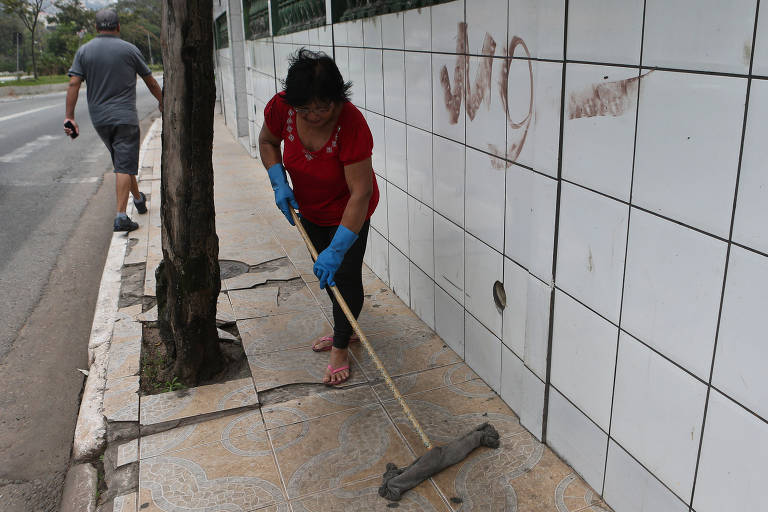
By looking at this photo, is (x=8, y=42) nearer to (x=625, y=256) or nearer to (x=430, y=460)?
(x=430, y=460)

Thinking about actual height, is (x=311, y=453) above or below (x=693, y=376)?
below

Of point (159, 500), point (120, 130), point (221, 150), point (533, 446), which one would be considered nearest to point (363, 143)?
point (533, 446)

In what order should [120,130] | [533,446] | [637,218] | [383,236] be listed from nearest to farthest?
[637,218] → [533,446] → [383,236] → [120,130]

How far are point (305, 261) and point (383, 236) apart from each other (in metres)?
0.88

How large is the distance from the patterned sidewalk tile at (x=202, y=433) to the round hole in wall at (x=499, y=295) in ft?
4.00

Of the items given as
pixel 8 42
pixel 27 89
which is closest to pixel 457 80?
pixel 27 89

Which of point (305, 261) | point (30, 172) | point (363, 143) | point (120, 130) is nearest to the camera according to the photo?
point (363, 143)

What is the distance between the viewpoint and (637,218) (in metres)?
1.95

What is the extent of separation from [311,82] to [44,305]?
10.9 ft

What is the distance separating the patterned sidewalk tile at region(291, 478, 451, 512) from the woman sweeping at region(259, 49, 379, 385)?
0.84 meters

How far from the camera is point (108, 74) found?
19.1 feet

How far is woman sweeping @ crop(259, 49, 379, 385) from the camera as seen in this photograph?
2.69 m

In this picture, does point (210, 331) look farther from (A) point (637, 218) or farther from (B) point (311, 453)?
(A) point (637, 218)

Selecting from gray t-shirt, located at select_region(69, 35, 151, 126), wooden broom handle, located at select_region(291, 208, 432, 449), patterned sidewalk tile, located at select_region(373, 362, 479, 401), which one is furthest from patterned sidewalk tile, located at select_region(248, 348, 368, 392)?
gray t-shirt, located at select_region(69, 35, 151, 126)
